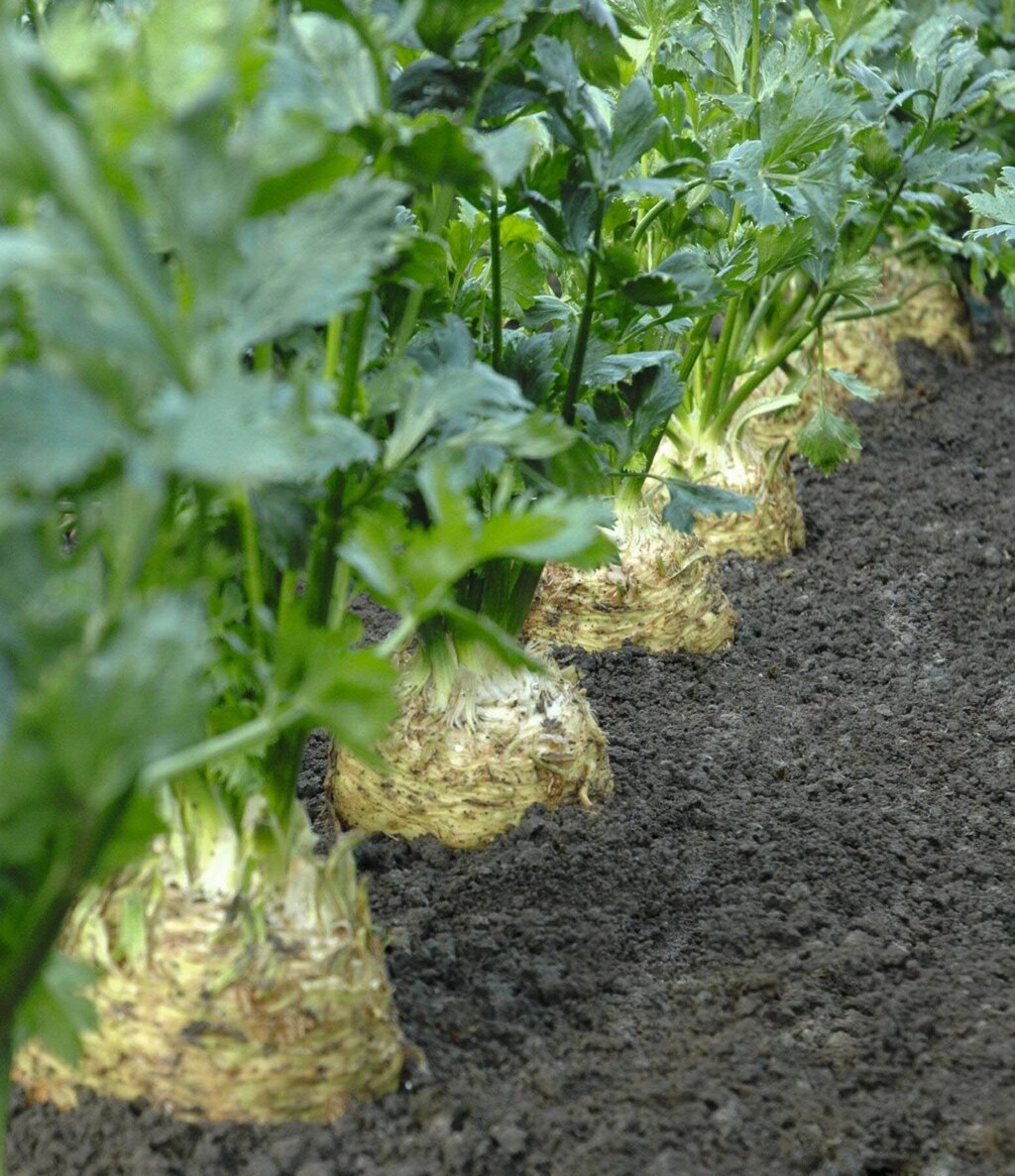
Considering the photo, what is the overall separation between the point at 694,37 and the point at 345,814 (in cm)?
141

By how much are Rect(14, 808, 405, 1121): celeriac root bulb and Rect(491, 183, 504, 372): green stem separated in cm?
60

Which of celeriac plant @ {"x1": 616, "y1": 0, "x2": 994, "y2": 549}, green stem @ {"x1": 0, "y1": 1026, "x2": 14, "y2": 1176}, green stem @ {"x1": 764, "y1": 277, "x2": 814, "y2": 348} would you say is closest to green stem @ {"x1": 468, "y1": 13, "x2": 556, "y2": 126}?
celeriac plant @ {"x1": 616, "y1": 0, "x2": 994, "y2": 549}

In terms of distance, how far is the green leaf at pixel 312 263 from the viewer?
81cm

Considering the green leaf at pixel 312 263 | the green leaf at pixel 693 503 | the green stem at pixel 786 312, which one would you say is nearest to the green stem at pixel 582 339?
the green leaf at pixel 693 503

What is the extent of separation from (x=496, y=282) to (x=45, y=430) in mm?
752

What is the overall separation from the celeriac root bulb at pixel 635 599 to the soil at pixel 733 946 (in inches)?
2.1

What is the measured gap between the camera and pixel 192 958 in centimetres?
106

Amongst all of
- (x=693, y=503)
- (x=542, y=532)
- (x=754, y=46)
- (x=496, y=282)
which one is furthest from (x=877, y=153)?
(x=542, y=532)

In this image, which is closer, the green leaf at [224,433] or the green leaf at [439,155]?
the green leaf at [224,433]

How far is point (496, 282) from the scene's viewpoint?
1.38m

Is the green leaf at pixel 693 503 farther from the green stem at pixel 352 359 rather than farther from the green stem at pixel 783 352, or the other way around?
the green stem at pixel 783 352

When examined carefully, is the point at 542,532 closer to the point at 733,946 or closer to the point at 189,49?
the point at 189,49

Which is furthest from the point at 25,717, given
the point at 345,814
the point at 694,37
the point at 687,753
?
the point at 694,37

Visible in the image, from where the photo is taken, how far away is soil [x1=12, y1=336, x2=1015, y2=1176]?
3.67 ft
